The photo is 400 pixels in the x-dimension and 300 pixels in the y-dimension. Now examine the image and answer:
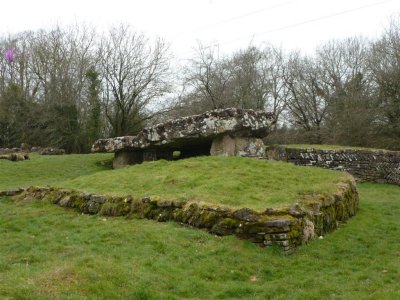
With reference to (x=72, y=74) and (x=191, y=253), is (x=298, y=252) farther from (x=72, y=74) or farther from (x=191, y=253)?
(x=72, y=74)

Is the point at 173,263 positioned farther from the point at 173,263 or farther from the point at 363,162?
the point at 363,162

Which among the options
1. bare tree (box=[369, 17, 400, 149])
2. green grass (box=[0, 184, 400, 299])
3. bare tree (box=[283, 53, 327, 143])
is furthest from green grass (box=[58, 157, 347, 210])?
bare tree (box=[283, 53, 327, 143])

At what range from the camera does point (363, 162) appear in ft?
67.3

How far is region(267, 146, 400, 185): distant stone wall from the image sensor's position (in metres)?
20.3

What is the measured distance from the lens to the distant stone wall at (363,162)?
66.6ft

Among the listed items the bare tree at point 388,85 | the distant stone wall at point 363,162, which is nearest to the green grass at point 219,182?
the distant stone wall at point 363,162

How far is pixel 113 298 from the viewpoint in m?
6.30

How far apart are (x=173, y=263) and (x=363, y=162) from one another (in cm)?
1476

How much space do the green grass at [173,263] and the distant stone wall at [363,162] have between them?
369 inches

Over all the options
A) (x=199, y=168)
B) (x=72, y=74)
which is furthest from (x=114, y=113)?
(x=199, y=168)

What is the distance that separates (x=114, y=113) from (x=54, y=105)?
16.1 feet

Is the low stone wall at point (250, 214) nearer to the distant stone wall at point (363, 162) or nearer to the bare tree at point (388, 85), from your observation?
the distant stone wall at point (363, 162)

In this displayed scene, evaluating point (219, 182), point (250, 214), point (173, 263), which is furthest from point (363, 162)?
point (173, 263)

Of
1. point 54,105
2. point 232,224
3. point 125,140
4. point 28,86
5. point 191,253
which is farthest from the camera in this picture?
point 28,86
